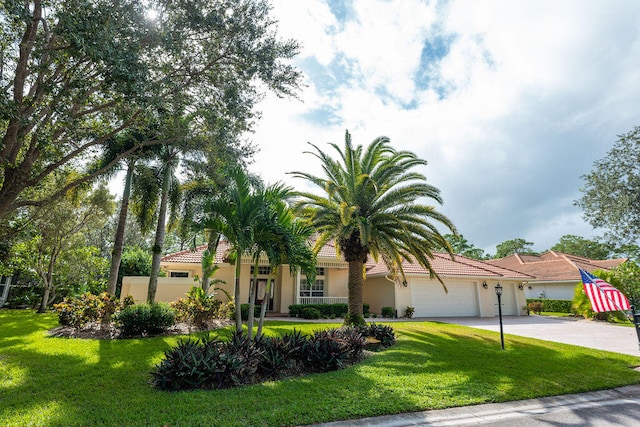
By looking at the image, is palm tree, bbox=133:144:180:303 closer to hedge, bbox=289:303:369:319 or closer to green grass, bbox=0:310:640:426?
green grass, bbox=0:310:640:426

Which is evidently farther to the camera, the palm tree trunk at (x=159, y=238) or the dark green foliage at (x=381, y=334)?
the palm tree trunk at (x=159, y=238)

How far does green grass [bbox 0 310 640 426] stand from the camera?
4.93 m

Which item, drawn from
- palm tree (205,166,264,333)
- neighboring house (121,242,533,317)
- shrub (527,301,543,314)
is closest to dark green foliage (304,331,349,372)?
palm tree (205,166,264,333)

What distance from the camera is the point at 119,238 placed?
1495 cm

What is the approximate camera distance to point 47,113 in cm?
839

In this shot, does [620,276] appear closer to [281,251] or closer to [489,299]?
[489,299]

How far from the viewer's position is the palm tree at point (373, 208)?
12.4m

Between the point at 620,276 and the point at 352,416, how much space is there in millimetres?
22803

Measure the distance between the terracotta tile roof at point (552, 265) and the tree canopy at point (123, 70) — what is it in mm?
29049

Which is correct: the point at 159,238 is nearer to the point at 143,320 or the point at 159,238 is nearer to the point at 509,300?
the point at 143,320

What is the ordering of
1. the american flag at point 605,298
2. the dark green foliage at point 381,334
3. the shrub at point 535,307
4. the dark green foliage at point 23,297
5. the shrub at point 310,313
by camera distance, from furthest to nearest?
1. the shrub at point 535,307
2. the dark green foliage at point 23,297
3. the shrub at point 310,313
4. the dark green foliage at point 381,334
5. the american flag at point 605,298

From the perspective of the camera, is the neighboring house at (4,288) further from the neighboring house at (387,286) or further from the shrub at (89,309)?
the shrub at (89,309)

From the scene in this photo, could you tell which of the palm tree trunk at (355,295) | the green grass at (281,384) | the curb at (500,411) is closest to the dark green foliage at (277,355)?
the green grass at (281,384)

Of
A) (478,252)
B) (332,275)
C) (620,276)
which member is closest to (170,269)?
(332,275)
